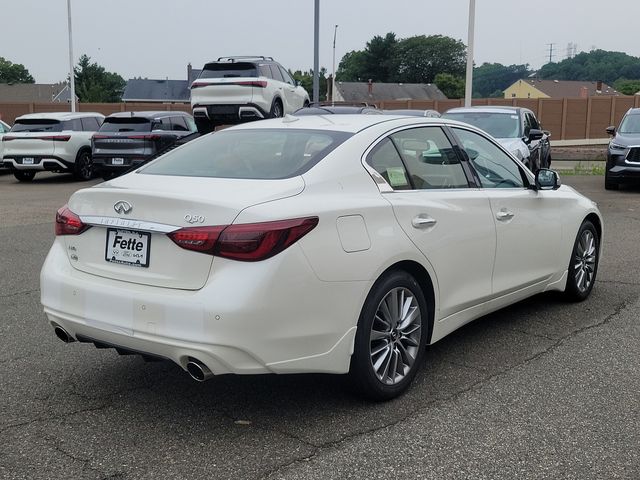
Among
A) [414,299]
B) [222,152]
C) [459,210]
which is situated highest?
[222,152]

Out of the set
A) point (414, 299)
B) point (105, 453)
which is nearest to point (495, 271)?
point (414, 299)

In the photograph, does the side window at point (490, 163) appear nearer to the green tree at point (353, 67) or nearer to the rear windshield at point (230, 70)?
the rear windshield at point (230, 70)

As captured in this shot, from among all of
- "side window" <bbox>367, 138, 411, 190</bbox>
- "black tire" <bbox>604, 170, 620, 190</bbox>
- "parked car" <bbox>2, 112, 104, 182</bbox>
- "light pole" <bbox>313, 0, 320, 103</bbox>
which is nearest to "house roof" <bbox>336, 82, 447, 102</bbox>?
"light pole" <bbox>313, 0, 320, 103</bbox>

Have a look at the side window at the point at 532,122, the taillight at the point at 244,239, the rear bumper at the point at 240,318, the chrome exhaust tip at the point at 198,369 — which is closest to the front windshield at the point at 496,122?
the side window at the point at 532,122

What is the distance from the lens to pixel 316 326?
11.5 ft

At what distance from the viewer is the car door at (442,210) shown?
A: 4.12 meters

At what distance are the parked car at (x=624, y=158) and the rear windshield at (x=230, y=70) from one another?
8.10 m

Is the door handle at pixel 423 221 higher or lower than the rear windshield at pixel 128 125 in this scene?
lower

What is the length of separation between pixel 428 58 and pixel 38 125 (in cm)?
10329

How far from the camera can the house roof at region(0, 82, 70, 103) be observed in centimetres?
9672

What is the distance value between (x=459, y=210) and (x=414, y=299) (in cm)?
72

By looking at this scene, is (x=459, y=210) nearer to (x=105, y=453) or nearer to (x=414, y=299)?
(x=414, y=299)

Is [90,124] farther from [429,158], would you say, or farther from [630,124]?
[429,158]

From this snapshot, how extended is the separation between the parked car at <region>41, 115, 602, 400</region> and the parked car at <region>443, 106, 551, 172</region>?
27.0 feet
